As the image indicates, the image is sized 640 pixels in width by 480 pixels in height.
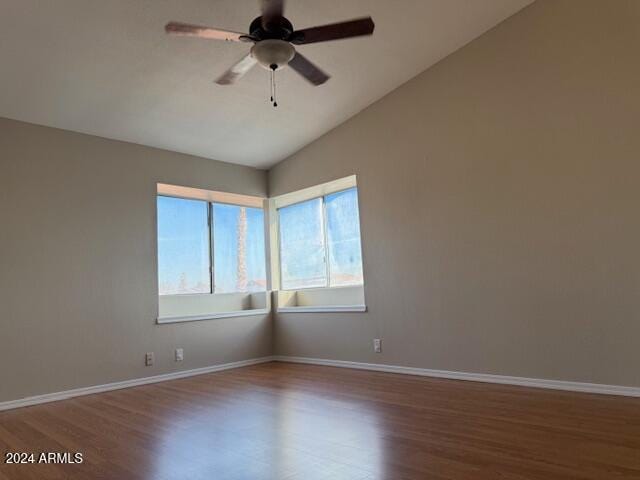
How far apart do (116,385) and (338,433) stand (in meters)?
2.66

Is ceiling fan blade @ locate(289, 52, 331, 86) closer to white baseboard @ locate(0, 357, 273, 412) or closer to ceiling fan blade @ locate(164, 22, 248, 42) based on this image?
ceiling fan blade @ locate(164, 22, 248, 42)

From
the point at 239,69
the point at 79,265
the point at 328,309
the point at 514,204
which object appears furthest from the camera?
the point at 328,309

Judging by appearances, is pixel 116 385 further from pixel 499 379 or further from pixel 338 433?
pixel 499 379

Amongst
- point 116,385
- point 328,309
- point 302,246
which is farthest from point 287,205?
point 116,385

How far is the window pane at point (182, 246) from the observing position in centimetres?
504

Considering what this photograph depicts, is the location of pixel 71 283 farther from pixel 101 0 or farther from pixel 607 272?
pixel 607 272

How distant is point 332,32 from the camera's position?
250 centimetres

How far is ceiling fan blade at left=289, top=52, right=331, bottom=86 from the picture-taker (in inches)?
107

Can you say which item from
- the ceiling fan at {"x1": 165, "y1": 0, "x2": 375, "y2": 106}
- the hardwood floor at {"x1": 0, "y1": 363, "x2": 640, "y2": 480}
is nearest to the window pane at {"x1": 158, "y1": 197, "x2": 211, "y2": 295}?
the hardwood floor at {"x1": 0, "y1": 363, "x2": 640, "y2": 480}

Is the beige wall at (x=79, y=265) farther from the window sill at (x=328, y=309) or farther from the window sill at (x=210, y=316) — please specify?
the window sill at (x=328, y=309)

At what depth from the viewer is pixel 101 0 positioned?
9.16ft

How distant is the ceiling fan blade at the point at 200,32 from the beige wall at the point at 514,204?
2.26 metres

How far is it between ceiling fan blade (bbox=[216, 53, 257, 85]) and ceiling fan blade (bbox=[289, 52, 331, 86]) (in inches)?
10.0

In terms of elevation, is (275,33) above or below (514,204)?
above
